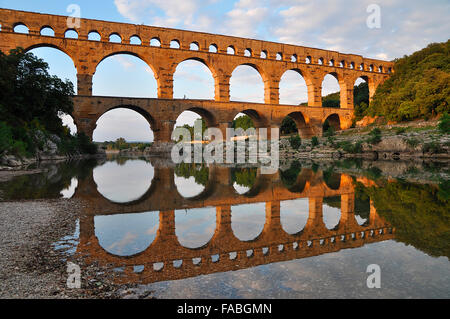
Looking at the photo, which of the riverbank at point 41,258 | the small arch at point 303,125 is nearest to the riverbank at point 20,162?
the riverbank at point 41,258

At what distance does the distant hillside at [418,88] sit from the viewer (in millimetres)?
22000

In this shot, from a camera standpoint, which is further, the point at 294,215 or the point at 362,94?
the point at 362,94

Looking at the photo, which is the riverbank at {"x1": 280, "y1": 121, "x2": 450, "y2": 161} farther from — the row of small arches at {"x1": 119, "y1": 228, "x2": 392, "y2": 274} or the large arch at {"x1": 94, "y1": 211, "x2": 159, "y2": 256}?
the large arch at {"x1": 94, "y1": 211, "x2": 159, "y2": 256}

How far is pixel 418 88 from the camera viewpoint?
2434 cm

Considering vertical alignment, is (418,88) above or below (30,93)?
above

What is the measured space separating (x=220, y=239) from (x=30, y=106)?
1873 cm

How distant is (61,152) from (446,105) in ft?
88.3

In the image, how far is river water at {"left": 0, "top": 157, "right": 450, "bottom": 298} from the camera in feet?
7.87

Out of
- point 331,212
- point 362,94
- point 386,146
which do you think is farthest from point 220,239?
point 362,94

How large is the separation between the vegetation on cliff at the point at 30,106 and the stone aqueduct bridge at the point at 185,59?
2.52m

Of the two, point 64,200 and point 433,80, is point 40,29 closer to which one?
point 64,200

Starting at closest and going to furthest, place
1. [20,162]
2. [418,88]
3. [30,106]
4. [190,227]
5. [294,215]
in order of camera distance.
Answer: [190,227] → [294,215] → [20,162] → [30,106] → [418,88]

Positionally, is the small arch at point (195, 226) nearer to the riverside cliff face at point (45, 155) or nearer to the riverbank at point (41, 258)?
the riverbank at point (41, 258)

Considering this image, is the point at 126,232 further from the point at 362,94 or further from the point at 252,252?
the point at 362,94
